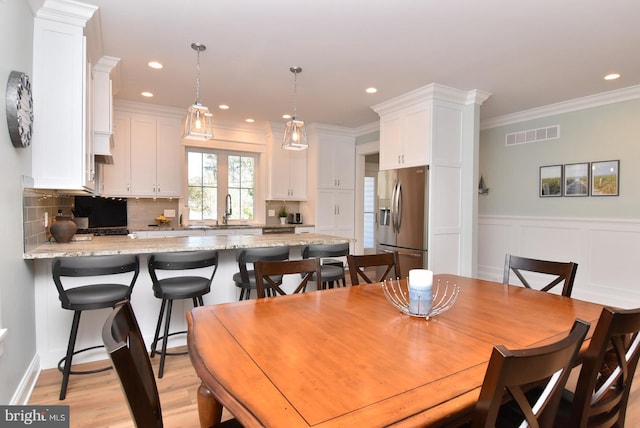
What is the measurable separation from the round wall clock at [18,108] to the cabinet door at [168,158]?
2884 millimetres

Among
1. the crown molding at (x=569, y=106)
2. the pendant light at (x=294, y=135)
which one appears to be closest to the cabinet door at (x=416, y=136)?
the pendant light at (x=294, y=135)

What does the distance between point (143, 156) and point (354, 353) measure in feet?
15.4

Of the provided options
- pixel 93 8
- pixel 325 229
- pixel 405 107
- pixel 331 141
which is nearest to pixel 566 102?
pixel 405 107

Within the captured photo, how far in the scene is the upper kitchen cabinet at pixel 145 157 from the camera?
4656 mm

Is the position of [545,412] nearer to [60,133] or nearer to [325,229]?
[60,133]

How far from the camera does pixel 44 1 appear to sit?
2273mm

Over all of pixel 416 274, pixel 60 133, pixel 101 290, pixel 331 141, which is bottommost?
pixel 101 290

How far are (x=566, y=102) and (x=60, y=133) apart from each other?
5.45 meters

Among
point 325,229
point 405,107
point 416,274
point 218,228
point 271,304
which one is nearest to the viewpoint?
point 416,274

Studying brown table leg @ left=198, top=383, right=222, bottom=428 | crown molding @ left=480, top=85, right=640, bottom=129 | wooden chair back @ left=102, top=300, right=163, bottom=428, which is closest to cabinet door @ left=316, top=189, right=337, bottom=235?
crown molding @ left=480, top=85, right=640, bottom=129

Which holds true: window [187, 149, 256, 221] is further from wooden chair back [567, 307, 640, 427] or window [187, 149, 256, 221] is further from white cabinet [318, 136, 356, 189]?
wooden chair back [567, 307, 640, 427]

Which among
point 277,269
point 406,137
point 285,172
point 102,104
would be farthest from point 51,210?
point 406,137

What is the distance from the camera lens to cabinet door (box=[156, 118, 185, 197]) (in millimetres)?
4926

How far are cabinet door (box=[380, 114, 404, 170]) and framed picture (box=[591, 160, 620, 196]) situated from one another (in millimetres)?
2383
